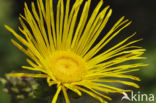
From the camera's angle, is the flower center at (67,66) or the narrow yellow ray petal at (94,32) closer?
the flower center at (67,66)

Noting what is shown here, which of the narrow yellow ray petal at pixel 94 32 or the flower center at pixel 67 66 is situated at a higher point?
the narrow yellow ray petal at pixel 94 32

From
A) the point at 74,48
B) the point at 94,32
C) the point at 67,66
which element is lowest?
the point at 67,66

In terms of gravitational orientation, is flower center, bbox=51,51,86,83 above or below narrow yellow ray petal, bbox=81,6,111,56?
below

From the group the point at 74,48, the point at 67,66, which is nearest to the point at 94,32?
the point at 74,48

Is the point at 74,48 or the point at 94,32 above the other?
the point at 94,32

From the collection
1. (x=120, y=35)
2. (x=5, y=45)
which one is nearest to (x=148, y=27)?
(x=120, y=35)

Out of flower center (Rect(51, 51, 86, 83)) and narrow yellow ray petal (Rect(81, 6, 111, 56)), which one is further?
narrow yellow ray petal (Rect(81, 6, 111, 56))

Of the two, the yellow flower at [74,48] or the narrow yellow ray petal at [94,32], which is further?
the narrow yellow ray petal at [94,32]

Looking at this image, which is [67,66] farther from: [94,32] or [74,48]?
[94,32]

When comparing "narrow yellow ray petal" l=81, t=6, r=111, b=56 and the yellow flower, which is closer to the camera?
the yellow flower
